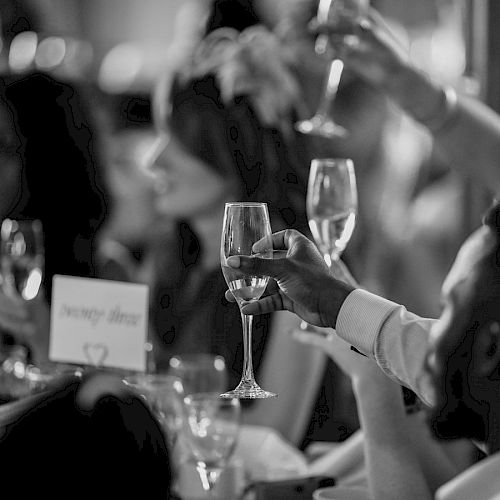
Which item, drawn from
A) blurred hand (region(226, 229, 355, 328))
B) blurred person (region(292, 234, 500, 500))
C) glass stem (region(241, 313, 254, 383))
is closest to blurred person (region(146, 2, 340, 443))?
glass stem (region(241, 313, 254, 383))

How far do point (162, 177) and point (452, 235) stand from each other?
4.49ft

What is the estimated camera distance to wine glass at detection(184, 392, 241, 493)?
1465 mm

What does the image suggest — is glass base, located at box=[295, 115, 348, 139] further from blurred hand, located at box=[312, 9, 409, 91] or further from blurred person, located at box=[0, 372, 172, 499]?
blurred person, located at box=[0, 372, 172, 499]

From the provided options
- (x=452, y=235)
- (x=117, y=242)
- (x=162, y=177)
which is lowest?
(x=117, y=242)

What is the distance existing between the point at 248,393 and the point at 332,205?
1.50 ft

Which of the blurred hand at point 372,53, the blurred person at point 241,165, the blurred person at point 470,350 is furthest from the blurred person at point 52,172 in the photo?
the blurred person at point 470,350

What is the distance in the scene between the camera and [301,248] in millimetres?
1100

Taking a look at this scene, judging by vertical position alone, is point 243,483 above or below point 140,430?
below

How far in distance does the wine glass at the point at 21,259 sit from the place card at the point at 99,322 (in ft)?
1.70

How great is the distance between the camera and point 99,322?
1.64 meters

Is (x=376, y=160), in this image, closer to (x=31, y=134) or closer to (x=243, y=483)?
(x=31, y=134)

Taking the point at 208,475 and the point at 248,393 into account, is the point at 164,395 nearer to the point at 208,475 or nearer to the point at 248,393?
the point at 208,475

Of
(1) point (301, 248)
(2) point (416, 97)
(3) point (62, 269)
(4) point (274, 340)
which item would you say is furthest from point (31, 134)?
(1) point (301, 248)

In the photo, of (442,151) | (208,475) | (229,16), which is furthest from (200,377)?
(229,16)
